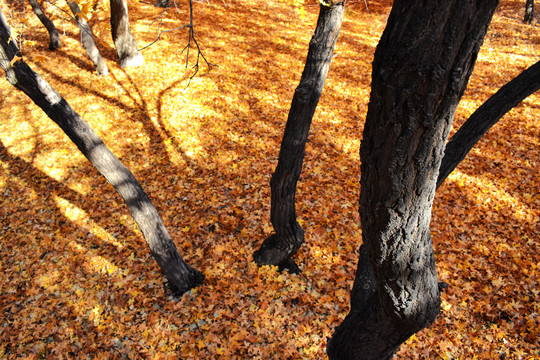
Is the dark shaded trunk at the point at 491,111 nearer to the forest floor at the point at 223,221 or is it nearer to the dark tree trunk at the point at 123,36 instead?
the forest floor at the point at 223,221

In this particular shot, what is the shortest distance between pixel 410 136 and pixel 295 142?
105 inches

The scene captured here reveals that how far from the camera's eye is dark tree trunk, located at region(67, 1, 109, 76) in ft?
29.6

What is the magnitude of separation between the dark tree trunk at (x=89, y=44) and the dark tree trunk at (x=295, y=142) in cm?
856

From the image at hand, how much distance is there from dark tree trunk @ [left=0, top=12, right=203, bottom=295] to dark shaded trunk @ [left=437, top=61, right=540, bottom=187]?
388 centimetres

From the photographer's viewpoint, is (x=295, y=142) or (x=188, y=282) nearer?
(x=295, y=142)

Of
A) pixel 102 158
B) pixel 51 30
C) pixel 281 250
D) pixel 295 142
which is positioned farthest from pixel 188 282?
pixel 51 30

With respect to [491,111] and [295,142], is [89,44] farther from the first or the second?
[491,111]

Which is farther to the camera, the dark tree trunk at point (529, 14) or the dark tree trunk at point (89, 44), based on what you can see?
the dark tree trunk at point (529, 14)

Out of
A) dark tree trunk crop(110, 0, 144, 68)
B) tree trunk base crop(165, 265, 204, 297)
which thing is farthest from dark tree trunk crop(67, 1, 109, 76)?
tree trunk base crop(165, 265, 204, 297)

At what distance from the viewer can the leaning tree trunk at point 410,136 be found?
3.78ft

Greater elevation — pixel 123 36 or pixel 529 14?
pixel 529 14

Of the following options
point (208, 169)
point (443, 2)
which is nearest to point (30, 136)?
point (208, 169)

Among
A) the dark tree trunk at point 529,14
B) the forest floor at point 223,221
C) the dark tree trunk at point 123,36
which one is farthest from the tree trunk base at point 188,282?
the dark tree trunk at point 529,14

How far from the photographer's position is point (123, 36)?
396 inches
